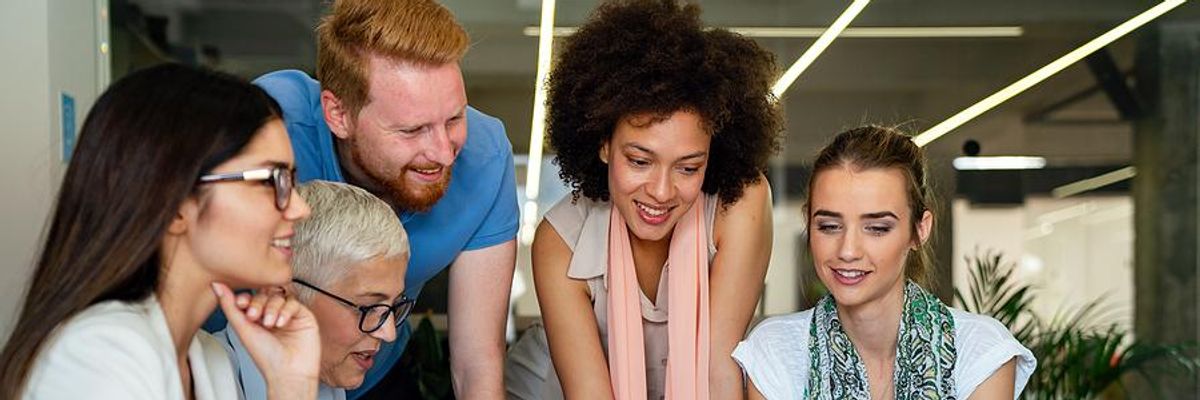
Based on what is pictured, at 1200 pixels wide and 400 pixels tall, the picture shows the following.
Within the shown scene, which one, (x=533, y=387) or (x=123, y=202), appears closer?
(x=123, y=202)

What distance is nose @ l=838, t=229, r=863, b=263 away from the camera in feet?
8.33

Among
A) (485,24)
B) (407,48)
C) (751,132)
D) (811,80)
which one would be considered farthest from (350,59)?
(811,80)

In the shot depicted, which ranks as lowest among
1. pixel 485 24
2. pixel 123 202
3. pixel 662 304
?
pixel 662 304

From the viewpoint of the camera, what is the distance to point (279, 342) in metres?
1.91

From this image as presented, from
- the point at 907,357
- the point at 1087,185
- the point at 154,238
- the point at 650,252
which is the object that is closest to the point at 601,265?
the point at 650,252

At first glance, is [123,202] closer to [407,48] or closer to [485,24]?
[407,48]

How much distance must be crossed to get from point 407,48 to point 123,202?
83 cm

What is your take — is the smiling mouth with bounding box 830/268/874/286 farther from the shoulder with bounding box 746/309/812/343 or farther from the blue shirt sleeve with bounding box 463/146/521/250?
the blue shirt sleeve with bounding box 463/146/521/250

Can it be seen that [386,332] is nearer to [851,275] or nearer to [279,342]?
[279,342]

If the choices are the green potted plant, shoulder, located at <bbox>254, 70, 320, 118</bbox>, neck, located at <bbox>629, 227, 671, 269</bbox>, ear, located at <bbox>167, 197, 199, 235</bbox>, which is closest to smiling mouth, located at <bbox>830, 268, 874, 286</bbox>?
neck, located at <bbox>629, 227, 671, 269</bbox>

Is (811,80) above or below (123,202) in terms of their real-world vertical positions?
above

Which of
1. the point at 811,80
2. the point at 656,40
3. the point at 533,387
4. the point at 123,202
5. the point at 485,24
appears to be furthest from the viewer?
the point at 811,80

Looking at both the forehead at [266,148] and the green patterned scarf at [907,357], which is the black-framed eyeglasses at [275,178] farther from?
the green patterned scarf at [907,357]

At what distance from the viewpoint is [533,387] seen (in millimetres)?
3211
